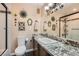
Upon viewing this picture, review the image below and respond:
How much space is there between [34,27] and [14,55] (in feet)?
2.01

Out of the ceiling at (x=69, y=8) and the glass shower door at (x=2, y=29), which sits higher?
A: the ceiling at (x=69, y=8)

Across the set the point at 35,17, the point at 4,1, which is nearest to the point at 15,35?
the point at 35,17

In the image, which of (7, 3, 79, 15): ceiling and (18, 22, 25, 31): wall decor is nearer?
(7, 3, 79, 15): ceiling

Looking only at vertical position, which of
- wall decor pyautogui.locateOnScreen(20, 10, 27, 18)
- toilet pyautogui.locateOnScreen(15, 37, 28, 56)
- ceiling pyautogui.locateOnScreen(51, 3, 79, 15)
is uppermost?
ceiling pyautogui.locateOnScreen(51, 3, 79, 15)

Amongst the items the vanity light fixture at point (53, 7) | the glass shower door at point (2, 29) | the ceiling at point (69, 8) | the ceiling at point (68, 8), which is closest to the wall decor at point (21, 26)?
the glass shower door at point (2, 29)

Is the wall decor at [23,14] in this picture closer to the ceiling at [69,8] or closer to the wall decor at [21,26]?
the wall decor at [21,26]

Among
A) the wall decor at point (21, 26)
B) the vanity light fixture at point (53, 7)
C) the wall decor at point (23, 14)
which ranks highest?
the vanity light fixture at point (53, 7)

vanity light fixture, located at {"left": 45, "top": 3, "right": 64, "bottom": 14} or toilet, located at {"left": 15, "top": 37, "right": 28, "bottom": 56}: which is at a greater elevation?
vanity light fixture, located at {"left": 45, "top": 3, "right": 64, "bottom": 14}

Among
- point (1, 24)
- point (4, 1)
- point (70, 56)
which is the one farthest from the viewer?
point (1, 24)

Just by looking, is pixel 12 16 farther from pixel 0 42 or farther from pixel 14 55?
pixel 14 55

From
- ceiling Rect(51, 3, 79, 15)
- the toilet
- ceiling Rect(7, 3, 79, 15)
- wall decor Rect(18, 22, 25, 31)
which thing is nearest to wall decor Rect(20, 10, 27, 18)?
wall decor Rect(18, 22, 25, 31)

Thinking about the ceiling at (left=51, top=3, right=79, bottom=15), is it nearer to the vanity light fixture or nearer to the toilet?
the vanity light fixture

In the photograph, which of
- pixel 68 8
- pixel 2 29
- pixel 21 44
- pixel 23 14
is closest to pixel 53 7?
pixel 68 8

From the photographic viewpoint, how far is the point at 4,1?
5.53 ft
